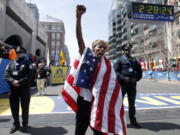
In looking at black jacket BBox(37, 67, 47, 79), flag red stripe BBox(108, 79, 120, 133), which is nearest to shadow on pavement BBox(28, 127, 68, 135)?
flag red stripe BBox(108, 79, 120, 133)

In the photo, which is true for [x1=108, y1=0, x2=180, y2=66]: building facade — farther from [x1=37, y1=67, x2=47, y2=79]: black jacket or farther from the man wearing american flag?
the man wearing american flag

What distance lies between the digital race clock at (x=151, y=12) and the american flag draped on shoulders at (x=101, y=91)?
33.2 ft

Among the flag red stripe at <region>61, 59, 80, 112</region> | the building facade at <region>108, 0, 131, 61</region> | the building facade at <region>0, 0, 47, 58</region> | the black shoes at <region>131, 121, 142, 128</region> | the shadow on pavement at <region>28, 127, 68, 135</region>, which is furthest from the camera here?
the building facade at <region>108, 0, 131, 61</region>

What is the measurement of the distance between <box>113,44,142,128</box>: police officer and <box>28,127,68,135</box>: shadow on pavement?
1620 millimetres

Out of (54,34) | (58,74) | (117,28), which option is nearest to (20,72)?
(58,74)

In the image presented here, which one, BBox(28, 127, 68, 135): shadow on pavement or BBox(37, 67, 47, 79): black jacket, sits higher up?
BBox(37, 67, 47, 79): black jacket

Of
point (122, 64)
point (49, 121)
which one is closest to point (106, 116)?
point (122, 64)

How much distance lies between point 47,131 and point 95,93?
2.02 meters

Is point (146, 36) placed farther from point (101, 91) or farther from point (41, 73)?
point (101, 91)

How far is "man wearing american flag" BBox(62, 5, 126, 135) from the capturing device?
69.4 inches

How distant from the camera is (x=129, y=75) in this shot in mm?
3447

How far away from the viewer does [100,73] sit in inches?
72.6

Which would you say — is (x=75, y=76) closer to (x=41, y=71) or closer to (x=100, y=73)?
(x=100, y=73)

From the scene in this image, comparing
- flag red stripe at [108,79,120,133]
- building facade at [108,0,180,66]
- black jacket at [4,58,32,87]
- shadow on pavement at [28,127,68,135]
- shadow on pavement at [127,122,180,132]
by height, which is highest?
building facade at [108,0,180,66]
